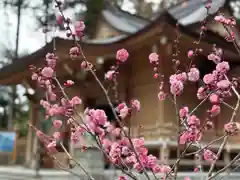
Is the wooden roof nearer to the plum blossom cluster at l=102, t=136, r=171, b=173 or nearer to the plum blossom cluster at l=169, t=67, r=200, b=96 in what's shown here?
the plum blossom cluster at l=169, t=67, r=200, b=96

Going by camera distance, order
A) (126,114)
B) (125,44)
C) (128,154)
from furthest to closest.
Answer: (125,44), (128,154), (126,114)

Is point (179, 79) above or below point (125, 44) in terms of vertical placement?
below

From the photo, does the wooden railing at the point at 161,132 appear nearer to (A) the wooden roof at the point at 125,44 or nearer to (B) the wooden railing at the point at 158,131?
(B) the wooden railing at the point at 158,131

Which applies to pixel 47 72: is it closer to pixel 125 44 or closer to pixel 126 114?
pixel 126 114

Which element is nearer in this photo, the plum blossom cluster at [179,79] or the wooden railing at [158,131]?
the plum blossom cluster at [179,79]

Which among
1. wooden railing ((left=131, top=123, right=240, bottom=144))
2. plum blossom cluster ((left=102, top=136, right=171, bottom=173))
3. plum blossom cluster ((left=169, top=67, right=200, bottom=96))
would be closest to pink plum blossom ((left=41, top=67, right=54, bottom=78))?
plum blossom cluster ((left=102, top=136, right=171, bottom=173))

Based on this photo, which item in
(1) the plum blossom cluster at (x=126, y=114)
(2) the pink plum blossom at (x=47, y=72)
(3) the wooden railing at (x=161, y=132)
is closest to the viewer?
(1) the plum blossom cluster at (x=126, y=114)

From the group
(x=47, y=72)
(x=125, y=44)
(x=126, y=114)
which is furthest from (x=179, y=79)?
(x=125, y=44)

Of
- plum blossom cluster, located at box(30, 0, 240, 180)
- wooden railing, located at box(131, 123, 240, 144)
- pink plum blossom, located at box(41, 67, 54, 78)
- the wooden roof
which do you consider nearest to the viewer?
plum blossom cluster, located at box(30, 0, 240, 180)

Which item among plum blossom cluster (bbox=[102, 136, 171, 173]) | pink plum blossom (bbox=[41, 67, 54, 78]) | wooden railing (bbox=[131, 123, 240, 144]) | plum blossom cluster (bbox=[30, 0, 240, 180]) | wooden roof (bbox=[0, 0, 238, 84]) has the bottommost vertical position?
plum blossom cluster (bbox=[102, 136, 171, 173])

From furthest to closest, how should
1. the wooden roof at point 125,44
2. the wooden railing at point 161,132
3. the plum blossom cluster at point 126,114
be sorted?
the wooden railing at point 161,132 < the wooden roof at point 125,44 < the plum blossom cluster at point 126,114

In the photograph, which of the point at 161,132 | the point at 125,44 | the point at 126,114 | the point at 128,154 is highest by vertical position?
the point at 125,44

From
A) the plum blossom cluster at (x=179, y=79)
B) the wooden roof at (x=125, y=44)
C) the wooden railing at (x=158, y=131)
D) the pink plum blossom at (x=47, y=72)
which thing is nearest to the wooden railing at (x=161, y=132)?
the wooden railing at (x=158, y=131)

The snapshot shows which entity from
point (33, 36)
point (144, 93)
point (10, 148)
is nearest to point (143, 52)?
point (144, 93)
